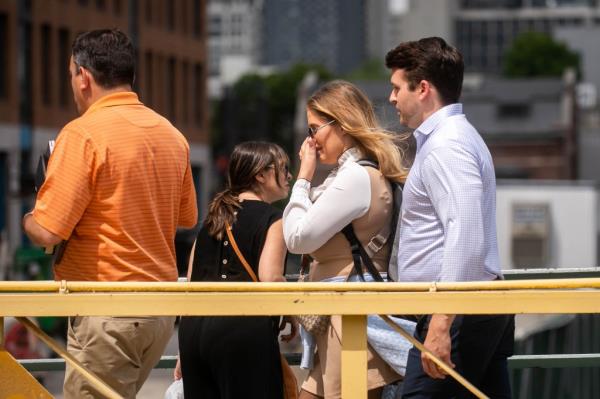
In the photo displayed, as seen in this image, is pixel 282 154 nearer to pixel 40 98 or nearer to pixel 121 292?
pixel 121 292

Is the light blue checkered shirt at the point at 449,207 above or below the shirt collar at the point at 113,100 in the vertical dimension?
below

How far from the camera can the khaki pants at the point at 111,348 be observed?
4688mm

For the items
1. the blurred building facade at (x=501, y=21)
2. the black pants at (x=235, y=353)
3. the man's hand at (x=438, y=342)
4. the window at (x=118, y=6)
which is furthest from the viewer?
the blurred building facade at (x=501, y=21)

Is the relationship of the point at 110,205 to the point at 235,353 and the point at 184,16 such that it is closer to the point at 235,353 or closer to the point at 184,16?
the point at 235,353

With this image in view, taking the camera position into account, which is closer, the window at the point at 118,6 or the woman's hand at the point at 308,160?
the woman's hand at the point at 308,160

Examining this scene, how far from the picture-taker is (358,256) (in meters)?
4.82

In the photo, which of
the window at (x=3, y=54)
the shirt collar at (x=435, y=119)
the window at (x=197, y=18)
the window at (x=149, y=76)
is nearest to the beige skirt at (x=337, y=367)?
the shirt collar at (x=435, y=119)

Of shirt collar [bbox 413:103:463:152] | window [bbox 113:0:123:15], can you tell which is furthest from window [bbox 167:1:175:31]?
shirt collar [bbox 413:103:463:152]

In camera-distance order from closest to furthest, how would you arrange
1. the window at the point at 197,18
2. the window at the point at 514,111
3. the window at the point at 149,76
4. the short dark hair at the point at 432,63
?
the short dark hair at the point at 432,63 < the window at the point at 149,76 < the window at the point at 197,18 < the window at the point at 514,111

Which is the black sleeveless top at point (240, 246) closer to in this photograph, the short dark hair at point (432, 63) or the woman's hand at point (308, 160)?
the woman's hand at point (308, 160)

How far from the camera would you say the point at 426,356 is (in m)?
4.39

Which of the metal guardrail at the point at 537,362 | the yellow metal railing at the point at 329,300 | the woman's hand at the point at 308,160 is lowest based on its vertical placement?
the metal guardrail at the point at 537,362

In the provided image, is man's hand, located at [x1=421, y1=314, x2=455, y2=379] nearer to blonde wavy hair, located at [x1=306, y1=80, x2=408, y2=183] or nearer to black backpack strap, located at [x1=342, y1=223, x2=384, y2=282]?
black backpack strap, located at [x1=342, y1=223, x2=384, y2=282]

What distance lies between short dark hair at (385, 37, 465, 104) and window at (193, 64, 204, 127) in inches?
2448
